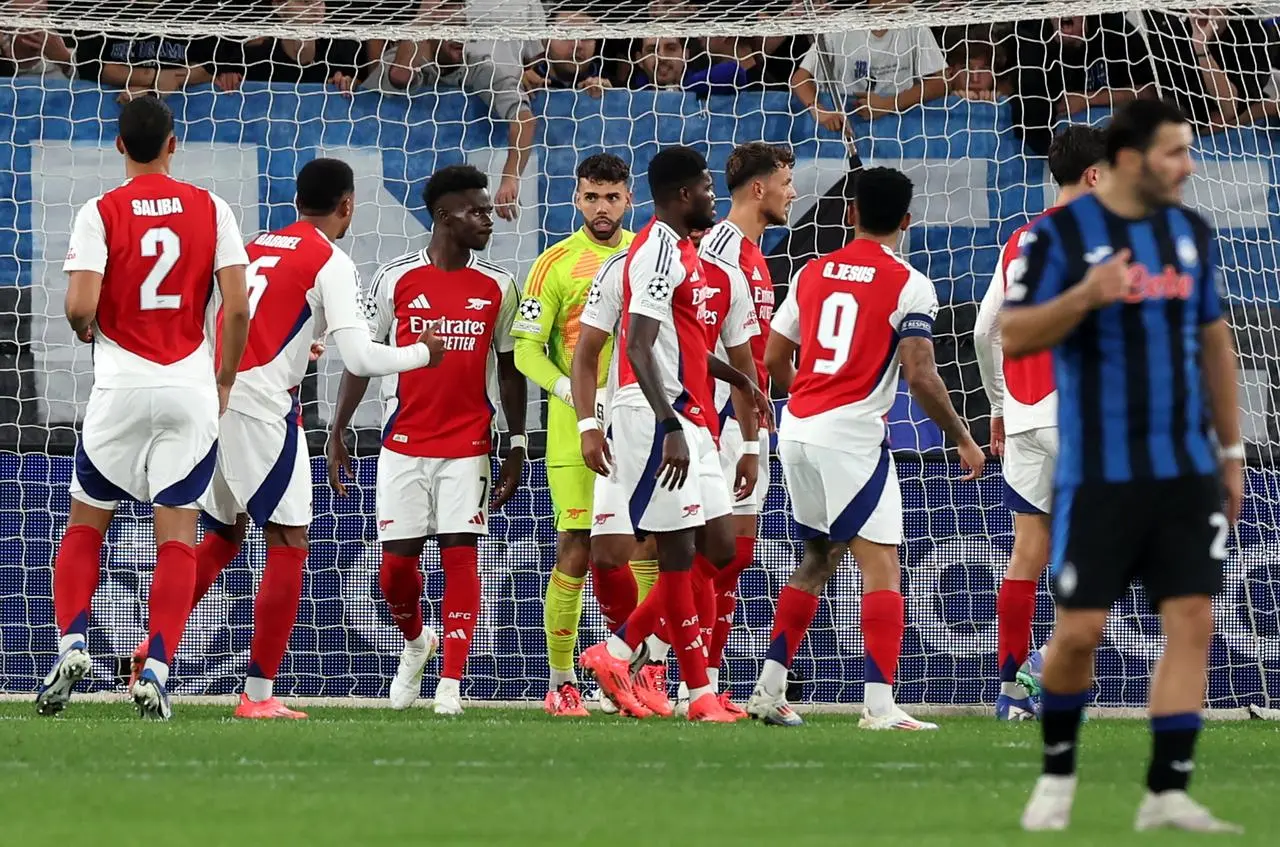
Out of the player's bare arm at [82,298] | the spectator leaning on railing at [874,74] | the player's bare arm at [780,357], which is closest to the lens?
the player's bare arm at [82,298]

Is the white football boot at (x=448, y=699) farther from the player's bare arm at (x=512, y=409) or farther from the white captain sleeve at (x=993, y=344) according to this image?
the white captain sleeve at (x=993, y=344)

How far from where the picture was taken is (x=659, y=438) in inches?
312

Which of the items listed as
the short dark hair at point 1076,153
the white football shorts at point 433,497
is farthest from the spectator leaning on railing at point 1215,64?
the white football shorts at point 433,497

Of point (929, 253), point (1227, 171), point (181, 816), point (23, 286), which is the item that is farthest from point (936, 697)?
point (181, 816)

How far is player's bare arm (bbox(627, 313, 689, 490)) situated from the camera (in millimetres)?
7684

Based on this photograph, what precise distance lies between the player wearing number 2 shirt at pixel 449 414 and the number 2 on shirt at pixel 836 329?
5.20ft

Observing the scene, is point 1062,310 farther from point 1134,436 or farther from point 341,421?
point 341,421

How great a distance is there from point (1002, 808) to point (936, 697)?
16.9 feet

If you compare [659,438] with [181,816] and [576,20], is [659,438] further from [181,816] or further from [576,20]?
[576,20]

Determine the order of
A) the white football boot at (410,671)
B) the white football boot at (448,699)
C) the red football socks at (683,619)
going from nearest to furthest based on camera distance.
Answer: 1. the red football socks at (683,619)
2. the white football boot at (448,699)
3. the white football boot at (410,671)

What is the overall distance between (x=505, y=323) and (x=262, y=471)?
1357mm

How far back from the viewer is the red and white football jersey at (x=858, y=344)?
7.90 m

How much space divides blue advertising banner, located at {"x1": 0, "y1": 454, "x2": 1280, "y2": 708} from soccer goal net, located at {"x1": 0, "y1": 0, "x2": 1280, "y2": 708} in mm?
14

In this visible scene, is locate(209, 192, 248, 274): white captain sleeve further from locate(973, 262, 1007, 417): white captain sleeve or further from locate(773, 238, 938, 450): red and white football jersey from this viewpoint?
locate(973, 262, 1007, 417): white captain sleeve
